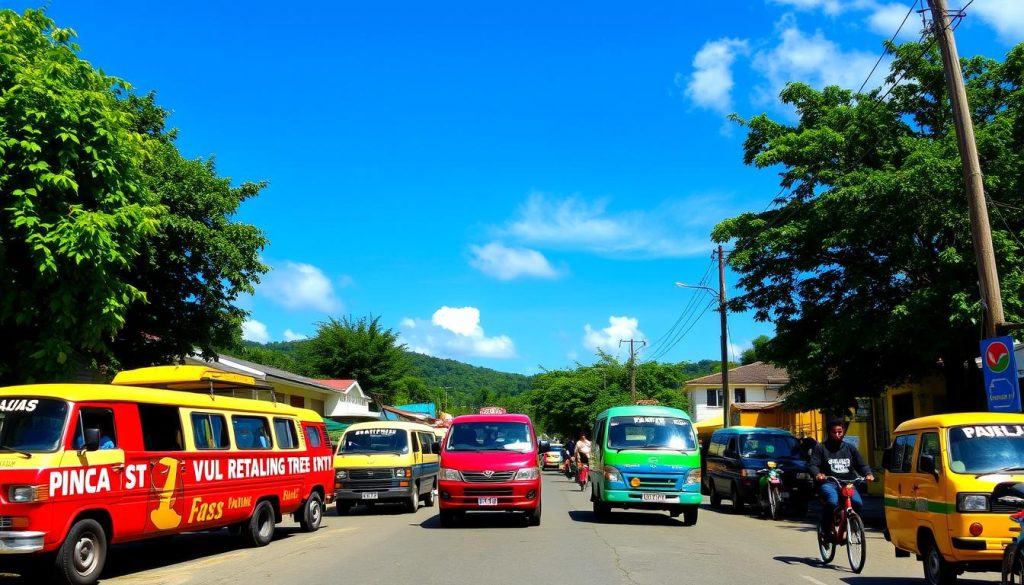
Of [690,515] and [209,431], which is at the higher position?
[209,431]

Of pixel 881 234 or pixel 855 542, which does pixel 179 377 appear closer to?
pixel 855 542

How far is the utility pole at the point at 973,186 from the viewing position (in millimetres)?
13680

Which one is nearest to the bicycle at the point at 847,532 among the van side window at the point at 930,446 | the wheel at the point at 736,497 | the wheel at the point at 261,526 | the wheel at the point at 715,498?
the van side window at the point at 930,446

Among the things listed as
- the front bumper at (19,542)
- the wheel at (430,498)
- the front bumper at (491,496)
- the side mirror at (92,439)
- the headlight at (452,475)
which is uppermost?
the side mirror at (92,439)

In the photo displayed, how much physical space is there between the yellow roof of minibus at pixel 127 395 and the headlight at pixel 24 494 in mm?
1160

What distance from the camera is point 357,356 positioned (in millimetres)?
57656

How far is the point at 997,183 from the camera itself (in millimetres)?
17016

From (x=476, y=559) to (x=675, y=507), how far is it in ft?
20.4

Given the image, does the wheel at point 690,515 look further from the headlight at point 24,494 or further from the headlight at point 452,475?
the headlight at point 24,494

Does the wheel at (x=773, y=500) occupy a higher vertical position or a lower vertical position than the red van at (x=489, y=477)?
lower

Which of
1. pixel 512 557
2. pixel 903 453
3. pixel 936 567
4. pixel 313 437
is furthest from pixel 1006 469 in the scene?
pixel 313 437

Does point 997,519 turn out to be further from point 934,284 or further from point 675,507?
point 934,284

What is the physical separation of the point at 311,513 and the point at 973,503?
11.8 meters

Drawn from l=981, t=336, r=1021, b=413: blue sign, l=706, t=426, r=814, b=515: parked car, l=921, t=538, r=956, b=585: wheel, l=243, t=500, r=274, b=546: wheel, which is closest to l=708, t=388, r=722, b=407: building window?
l=706, t=426, r=814, b=515: parked car
